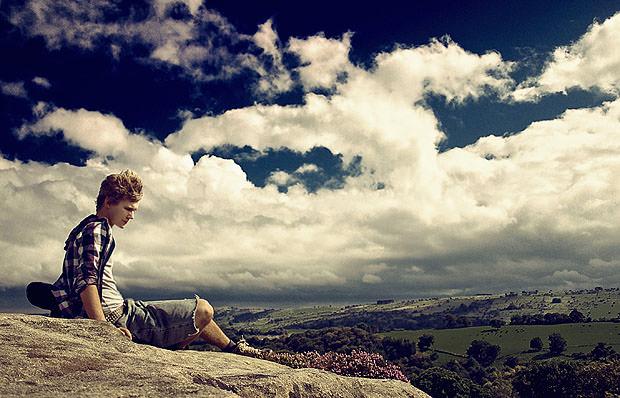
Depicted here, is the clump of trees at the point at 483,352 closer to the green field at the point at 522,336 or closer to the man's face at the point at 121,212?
the green field at the point at 522,336

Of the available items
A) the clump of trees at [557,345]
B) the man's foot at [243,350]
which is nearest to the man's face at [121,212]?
the man's foot at [243,350]

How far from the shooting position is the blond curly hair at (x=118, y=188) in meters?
8.91

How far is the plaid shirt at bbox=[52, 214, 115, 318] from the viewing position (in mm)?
8109

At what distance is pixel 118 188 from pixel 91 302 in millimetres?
1926

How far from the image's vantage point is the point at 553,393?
86750 mm

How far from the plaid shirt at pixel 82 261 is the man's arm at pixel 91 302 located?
0.27ft

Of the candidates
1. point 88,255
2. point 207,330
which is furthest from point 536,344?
point 88,255

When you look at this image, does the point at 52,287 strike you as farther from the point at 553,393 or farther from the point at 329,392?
the point at 553,393

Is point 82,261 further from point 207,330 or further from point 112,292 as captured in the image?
point 207,330

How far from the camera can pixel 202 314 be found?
31.5 ft

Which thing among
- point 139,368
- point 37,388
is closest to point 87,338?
point 139,368

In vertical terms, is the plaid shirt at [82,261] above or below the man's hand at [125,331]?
above

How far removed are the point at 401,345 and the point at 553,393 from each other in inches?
3100

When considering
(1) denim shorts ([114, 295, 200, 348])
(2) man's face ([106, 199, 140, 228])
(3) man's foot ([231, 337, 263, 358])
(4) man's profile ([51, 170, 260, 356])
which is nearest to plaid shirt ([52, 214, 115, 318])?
(4) man's profile ([51, 170, 260, 356])
